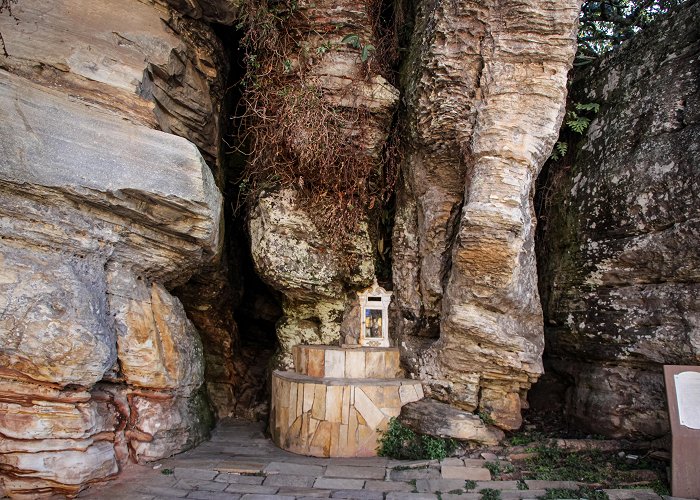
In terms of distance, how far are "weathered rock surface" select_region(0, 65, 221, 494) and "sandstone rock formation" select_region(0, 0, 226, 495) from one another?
11 millimetres

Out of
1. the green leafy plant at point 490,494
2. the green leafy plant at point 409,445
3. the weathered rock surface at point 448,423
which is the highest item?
the weathered rock surface at point 448,423

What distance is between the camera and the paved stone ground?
410cm

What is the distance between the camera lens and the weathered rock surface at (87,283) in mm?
3963

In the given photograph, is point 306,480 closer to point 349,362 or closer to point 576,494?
point 349,362

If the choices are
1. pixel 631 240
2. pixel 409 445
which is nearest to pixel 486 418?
pixel 409 445

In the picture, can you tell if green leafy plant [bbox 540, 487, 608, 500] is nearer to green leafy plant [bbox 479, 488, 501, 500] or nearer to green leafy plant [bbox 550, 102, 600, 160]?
green leafy plant [bbox 479, 488, 501, 500]

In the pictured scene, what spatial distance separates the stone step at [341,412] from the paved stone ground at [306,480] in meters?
0.14

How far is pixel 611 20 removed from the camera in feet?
24.5

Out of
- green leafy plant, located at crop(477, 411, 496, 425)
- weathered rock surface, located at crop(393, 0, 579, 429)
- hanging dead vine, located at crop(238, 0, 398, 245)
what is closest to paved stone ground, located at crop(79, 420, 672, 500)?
green leafy plant, located at crop(477, 411, 496, 425)

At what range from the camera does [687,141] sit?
4.77 meters

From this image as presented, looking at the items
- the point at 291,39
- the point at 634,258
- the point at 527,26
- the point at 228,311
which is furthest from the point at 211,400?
the point at 527,26

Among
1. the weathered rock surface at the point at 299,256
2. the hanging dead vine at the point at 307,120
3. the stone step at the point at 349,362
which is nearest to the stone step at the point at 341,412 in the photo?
the stone step at the point at 349,362

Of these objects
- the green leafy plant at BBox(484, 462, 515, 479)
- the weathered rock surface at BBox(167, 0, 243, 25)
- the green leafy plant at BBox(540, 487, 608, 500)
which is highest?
the weathered rock surface at BBox(167, 0, 243, 25)

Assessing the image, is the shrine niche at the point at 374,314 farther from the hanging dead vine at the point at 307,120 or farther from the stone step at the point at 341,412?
the hanging dead vine at the point at 307,120
